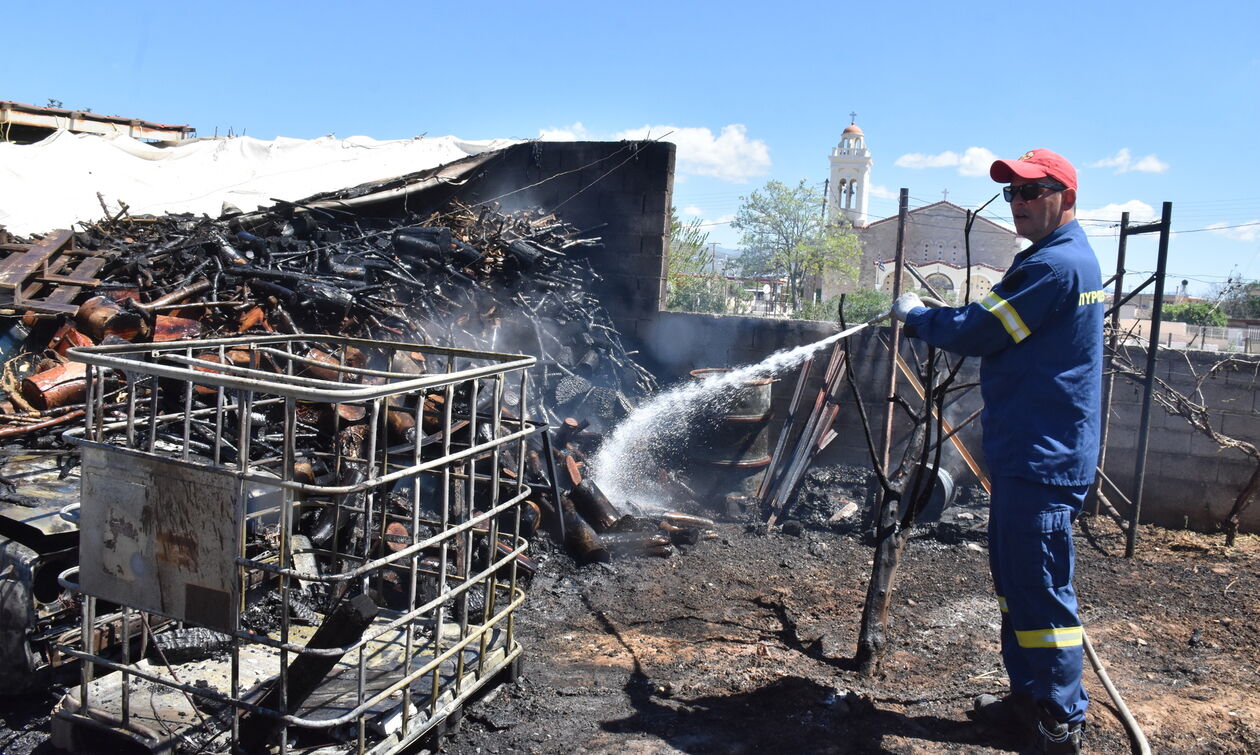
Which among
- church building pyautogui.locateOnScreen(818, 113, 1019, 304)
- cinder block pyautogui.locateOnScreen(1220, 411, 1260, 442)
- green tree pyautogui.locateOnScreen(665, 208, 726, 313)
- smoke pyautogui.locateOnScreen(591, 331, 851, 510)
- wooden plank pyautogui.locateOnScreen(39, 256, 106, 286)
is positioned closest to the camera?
wooden plank pyautogui.locateOnScreen(39, 256, 106, 286)

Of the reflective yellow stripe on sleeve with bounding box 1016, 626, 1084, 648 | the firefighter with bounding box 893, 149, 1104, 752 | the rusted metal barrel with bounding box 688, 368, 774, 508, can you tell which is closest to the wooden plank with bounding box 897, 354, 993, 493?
the rusted metal barrel with bounding box 688, 368, 774, 508

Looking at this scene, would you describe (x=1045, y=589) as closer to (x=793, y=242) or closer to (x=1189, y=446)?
(x=1189, y=446)

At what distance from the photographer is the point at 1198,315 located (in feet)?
132

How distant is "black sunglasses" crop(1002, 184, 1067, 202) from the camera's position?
324cm

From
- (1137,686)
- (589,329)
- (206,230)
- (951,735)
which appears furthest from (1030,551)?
(206,230)

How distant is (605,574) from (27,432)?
3.59 meters

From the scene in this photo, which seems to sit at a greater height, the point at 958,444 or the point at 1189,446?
the point at 1189,446

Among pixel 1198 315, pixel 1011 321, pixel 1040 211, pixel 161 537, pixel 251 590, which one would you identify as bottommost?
pixel 251 590

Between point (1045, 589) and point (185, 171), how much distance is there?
12.9 m

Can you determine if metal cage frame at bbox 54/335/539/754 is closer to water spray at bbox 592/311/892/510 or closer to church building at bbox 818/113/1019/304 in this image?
water spray at bbox 592/311/892/510

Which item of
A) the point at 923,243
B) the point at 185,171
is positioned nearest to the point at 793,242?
the point at 923,243

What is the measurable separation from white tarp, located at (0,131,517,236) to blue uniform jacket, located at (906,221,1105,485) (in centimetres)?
869

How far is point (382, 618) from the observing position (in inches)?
143

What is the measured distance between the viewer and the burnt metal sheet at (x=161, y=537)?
7.94 ft
